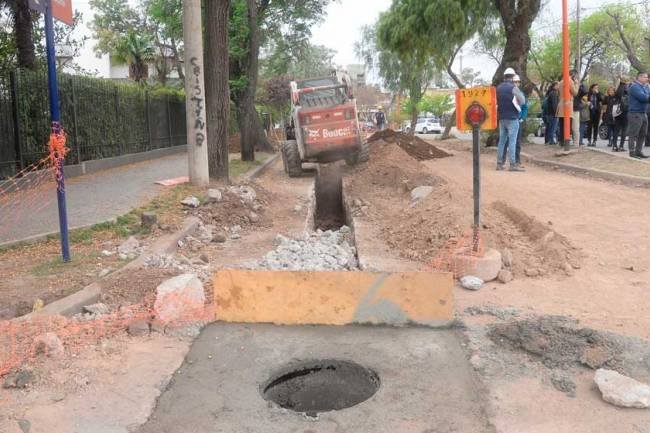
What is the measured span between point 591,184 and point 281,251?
660 cm

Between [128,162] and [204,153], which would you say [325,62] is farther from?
[204,153]

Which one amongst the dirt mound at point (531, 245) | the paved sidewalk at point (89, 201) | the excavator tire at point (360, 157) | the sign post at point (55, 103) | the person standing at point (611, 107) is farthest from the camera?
the excavator tire at point (360, 157)

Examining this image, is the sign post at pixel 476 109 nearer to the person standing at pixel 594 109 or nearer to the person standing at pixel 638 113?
the person standing at pixel 638 113

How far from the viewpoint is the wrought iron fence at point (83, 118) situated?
1142 centimetres

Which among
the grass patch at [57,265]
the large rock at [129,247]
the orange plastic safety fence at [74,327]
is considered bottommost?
the orange plastic safety fence at [74,327]

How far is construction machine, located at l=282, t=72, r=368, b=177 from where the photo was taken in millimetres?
14766

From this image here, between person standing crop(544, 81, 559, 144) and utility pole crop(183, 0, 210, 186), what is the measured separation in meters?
10.4

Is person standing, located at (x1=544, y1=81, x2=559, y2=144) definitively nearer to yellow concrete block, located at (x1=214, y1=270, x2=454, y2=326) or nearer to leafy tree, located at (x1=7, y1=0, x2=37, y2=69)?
yellow concrete block, located at (x1=214, y1=270, x2=454, y2=326)

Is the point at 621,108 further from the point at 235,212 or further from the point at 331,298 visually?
the point at 331,298

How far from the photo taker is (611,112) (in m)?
15.6

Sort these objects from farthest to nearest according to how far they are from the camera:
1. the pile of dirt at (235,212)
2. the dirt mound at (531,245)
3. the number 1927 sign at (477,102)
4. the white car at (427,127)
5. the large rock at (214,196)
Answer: the white car at (427,127), the large rock at (214,196), the pile of dirt at (235,212), the dirt mound at (531,245), the number 1927 sign at (477,102)

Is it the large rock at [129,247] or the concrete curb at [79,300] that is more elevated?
the large rock at [129,247]

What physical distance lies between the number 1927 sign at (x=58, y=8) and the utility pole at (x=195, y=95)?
4869mm

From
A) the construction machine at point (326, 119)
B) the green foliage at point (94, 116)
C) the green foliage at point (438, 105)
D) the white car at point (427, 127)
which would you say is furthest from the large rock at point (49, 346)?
the green foliage at point (438, 105)
